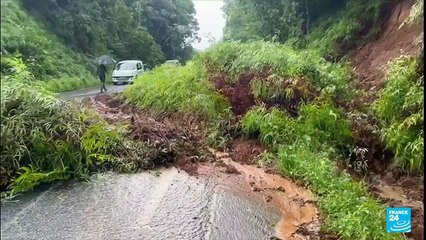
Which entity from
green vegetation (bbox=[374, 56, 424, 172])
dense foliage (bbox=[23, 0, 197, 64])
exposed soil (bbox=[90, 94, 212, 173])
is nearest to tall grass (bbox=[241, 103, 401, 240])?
green vegetation (bbox=[374, 56, 424, 172])

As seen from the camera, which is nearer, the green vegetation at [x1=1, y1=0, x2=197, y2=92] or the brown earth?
the green vegetation at [x1=1, y1=0, x2=197, y2=92]

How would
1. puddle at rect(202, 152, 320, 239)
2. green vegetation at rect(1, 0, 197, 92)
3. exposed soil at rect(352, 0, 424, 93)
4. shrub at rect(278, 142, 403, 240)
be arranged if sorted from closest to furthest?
green vegetation at rect(1, 0, 197, 92), shrub at rect(278, 142, 403, 240), puddle at rect(202, 152, 320, 239), exposed soil at rect(352, 0, 424, 93)

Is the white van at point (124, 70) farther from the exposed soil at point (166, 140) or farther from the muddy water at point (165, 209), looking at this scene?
the muddy water at point (165, 209)

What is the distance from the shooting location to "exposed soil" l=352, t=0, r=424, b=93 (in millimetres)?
11398

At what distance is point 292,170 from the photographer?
6531 millimetres

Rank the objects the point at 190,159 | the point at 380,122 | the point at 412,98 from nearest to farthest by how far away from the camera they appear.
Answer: the point at 190,159 < the point at 412,98 < the point at 380,122

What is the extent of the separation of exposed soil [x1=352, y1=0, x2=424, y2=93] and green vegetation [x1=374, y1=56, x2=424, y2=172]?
2088mm

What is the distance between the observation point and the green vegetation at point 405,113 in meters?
6.67

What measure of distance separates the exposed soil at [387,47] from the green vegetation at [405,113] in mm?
2088

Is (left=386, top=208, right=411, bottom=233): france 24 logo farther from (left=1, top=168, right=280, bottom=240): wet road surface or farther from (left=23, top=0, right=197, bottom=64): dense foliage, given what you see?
(left=23, top=0, right=197, bottom=64): dense foliage

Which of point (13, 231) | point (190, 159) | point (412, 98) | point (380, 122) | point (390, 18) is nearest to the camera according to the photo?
point (13, 231)

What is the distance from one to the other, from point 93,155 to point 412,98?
5.14 metres

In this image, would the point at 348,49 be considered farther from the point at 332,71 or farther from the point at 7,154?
the point at 7,154

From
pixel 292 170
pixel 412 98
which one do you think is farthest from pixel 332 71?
pixel 292 170
